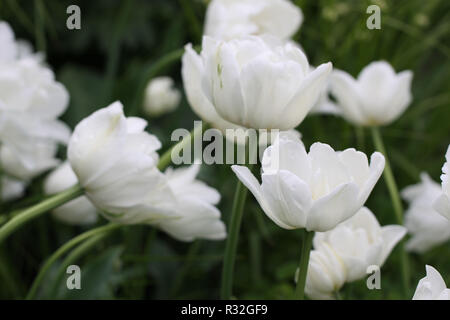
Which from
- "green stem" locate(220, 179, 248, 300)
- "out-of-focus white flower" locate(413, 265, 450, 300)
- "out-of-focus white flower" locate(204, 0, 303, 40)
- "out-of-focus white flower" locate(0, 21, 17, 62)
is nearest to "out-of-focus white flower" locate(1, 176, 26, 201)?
"out-of-focus white flower" locate(0, 21, 17, 62)

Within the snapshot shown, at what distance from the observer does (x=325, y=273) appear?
49cm

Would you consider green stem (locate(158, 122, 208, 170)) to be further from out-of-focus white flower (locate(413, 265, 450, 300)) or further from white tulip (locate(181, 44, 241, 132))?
out-of-focus white flower (locate(413, 265, 450, 300))

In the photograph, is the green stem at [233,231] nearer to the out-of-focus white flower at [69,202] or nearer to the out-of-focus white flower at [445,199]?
the out-of-focus white flower at [445,199]

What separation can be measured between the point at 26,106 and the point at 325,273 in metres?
0.37

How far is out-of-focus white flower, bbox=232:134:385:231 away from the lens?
1.35 ft

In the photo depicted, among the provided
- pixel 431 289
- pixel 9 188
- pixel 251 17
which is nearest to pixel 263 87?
pixel 431 289

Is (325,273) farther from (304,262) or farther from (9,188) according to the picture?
(9,188)

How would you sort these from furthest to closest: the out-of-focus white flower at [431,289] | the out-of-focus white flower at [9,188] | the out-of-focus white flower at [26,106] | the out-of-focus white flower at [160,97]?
the out-of-focus white flower at [160,97] < the out-of-focus white flower at [9,188] < the out-of-focus white flower at [26,106] < the out-of-focus white flower at [431,289]

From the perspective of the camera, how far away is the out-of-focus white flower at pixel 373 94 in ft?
2.43

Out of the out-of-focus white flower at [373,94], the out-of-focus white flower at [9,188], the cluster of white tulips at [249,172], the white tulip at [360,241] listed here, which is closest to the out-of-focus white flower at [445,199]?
the cluster of white tulips at [249,172]

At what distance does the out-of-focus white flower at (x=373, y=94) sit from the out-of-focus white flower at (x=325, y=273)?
275 mm

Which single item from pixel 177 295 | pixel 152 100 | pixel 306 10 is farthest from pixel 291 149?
pixel 306 10

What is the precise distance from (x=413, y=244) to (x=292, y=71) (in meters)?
0.39

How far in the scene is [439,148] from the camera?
1249mm
